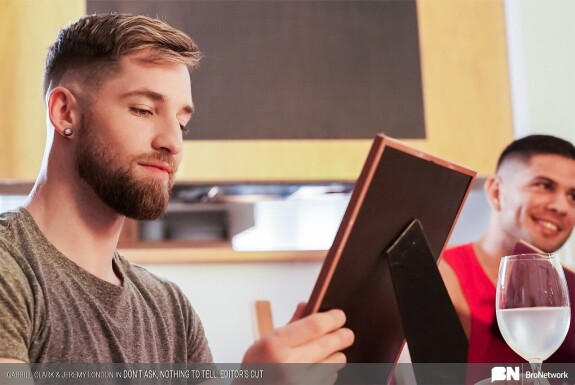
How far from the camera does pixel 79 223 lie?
113 cm

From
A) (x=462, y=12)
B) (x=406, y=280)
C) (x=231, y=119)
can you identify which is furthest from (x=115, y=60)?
(x=462, y=12)

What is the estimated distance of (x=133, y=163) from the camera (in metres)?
1.18

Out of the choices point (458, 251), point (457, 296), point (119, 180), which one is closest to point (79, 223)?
point (119, 180)

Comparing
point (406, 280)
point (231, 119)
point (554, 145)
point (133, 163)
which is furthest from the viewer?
point (231, 119)

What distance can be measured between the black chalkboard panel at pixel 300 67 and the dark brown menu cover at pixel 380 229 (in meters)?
1.42

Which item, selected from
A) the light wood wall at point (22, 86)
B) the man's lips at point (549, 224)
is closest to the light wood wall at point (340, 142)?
the light wood wall at point (22, 86)

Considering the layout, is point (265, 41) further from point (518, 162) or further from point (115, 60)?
point (115, 60)

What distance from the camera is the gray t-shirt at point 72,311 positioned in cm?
96

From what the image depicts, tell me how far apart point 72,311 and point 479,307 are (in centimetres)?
109

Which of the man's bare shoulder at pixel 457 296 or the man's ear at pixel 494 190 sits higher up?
the man's ear at pixel 494 190

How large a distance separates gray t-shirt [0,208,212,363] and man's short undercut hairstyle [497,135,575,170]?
1276 mm

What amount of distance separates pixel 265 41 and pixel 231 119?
0.26 meters

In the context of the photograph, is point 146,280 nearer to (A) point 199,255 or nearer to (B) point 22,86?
(A) point 199,255

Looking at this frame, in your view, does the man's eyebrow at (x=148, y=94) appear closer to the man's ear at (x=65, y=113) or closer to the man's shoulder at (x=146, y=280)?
the man's ear at (x=65, y=113)
